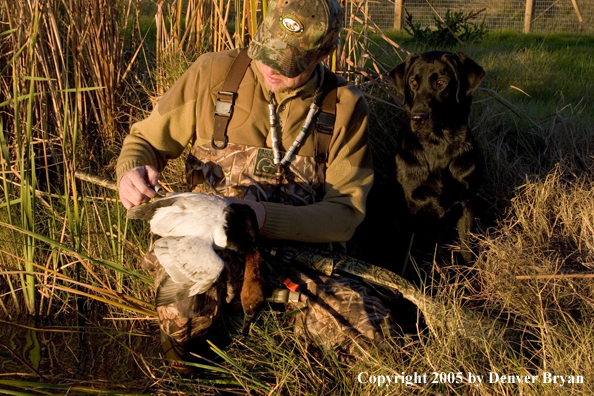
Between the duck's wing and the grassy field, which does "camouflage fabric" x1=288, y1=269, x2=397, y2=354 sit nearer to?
the grassy field

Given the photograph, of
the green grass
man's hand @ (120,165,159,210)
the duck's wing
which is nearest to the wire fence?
the green grass

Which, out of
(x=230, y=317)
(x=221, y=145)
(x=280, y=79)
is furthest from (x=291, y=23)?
(x=230, y=317)

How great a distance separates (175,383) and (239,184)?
938 millimetres

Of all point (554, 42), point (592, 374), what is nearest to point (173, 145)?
point (592, 374)

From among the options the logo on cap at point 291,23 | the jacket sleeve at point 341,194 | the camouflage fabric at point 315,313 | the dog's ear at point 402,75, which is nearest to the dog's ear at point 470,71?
the dog's ear at point 402,75

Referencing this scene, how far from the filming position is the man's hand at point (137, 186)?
220 centimetres

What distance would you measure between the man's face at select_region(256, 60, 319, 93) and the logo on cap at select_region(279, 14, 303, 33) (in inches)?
7.5

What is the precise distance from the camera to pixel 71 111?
12.6 ft

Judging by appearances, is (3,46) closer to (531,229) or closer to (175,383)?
(175,383)

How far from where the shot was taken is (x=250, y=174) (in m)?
2.73

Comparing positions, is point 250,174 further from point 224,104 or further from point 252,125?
point 224,104

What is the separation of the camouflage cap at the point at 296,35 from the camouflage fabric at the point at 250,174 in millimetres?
438

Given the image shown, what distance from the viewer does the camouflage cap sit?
97.3 inches

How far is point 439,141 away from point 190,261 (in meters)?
1.84
